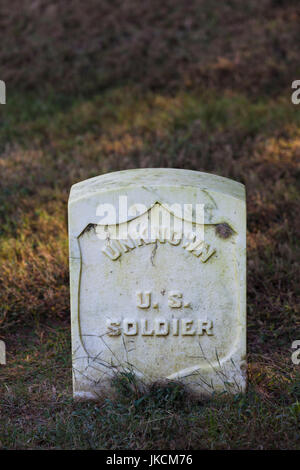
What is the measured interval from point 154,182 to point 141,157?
9.05 feet

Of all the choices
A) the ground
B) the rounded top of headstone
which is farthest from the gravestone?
the ground

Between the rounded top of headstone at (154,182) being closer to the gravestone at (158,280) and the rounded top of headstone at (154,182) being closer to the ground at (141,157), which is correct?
the gravestone at (158,280)

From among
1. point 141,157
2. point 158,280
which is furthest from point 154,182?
point 141,157

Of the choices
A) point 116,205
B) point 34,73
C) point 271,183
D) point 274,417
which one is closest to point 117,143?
point 271,183

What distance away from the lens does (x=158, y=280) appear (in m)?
2.99

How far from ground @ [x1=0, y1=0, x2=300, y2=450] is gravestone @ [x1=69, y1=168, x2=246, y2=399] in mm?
147

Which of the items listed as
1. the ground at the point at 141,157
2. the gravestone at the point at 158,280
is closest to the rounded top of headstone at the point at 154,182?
the gravestone at the point at 158,280

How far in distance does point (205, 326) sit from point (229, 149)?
2.90 metres

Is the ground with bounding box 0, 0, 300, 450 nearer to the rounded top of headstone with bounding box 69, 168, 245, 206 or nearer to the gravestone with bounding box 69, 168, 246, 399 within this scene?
the gravestone with bounding box 69, 168, 246, 399

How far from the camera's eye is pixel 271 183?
5086 millimetres

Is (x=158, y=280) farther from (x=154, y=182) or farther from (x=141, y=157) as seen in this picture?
(x=141, y=157)

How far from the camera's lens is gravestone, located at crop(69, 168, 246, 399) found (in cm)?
291

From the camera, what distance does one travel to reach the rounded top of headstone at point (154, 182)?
9.48ft

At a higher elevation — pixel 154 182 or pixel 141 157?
pixel 141 157
